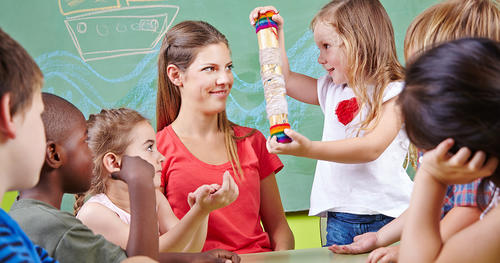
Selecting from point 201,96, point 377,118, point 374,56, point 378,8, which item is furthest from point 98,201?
point 378,8

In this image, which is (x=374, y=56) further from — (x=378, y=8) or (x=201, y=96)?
(x=201, y=96)

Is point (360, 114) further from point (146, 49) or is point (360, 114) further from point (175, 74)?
point (146, 49)

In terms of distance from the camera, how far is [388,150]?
1.54 m

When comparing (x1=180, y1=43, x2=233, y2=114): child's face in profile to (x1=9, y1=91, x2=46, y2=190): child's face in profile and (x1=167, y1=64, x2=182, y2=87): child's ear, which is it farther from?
(x1=9, y1=91, x2=46, y2=190): child's face in profile

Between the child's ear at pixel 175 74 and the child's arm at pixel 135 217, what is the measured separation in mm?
468

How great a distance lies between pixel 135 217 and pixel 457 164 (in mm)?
614

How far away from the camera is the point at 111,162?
1218 millimetres

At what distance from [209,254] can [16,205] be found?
1.40 feet

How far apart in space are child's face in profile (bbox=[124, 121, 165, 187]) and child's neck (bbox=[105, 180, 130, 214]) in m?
0.09

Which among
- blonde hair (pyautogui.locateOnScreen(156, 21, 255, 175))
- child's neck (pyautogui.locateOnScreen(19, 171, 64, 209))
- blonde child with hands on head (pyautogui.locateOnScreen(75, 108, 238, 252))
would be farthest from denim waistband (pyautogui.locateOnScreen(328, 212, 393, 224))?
child's neck (pyautogui.locateOnScreen(19, 171, 64, 209))

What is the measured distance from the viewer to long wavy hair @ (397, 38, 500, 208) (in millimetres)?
698

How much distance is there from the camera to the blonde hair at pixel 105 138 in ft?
4.00

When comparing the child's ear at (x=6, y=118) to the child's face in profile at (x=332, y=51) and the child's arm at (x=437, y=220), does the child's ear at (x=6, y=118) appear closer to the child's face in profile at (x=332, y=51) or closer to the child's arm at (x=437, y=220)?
the child's arm at (x=437, y=220)

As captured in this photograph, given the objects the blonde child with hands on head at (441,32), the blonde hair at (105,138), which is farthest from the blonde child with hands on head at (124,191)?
the blonde child with hands on head at (441,32)
